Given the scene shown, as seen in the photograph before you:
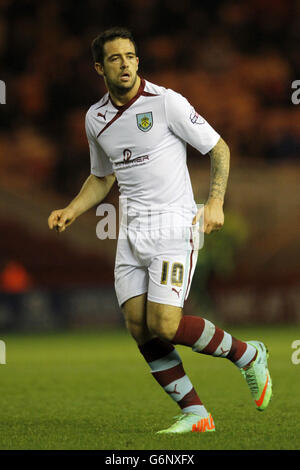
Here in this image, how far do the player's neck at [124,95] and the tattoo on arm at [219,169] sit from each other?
43cm

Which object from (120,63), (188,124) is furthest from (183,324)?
(120,63)

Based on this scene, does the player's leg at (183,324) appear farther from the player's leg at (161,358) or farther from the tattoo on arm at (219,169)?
the tattoo on arm at (219,169)

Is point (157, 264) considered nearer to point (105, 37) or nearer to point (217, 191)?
point (217, 191)

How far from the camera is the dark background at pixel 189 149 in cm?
1095

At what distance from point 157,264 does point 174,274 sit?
0.08 m

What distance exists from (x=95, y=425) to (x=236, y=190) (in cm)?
870

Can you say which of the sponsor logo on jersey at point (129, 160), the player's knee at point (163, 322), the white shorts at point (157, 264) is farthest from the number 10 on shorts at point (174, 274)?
the sponsor logo on jersey at point (129, 160)

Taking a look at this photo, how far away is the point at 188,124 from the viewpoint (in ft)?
12.0

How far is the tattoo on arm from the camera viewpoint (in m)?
3.62

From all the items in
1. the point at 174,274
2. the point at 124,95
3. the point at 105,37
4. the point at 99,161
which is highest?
the point at 105,37

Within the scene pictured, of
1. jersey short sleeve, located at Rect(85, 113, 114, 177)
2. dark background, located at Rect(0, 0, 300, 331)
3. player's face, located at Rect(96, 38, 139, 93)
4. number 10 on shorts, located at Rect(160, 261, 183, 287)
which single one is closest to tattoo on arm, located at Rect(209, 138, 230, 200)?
number 10 on shorts, located at Rect(160, 261, 183, 287)
